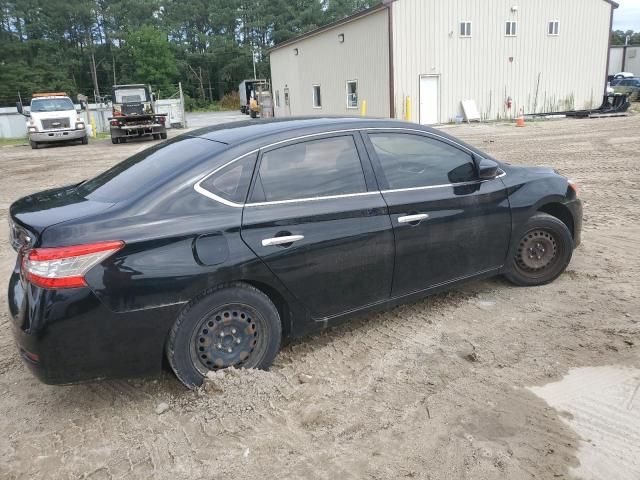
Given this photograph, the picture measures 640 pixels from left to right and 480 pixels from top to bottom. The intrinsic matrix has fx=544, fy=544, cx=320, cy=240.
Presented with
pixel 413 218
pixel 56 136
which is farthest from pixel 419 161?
pixel 56 136

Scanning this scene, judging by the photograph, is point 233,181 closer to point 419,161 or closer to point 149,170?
point 149,170

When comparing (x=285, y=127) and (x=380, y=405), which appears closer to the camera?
(x=380, y=405)

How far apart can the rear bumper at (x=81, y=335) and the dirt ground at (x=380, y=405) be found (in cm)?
37

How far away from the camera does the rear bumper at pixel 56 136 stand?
22.3 meters

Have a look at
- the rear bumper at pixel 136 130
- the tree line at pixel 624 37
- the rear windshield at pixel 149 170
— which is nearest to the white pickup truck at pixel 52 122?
the rear bumper at pixel 136 130

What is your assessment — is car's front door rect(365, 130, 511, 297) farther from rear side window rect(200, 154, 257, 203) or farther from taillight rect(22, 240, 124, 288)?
taillight rect(22, 240, 124, 288)

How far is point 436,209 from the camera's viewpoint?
13.4 feet

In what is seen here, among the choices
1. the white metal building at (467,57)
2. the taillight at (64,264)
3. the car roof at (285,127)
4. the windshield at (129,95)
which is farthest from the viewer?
the windshield at (129,95)

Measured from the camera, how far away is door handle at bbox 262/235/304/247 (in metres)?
3.38

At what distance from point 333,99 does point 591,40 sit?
13.9 m

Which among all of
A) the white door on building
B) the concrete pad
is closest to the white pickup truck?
the white door on building

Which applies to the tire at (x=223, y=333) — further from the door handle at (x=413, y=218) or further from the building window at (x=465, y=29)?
the building window at (x=465, y=29)

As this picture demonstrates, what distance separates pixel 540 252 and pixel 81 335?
12.4 feet

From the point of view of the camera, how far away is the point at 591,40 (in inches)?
1127
